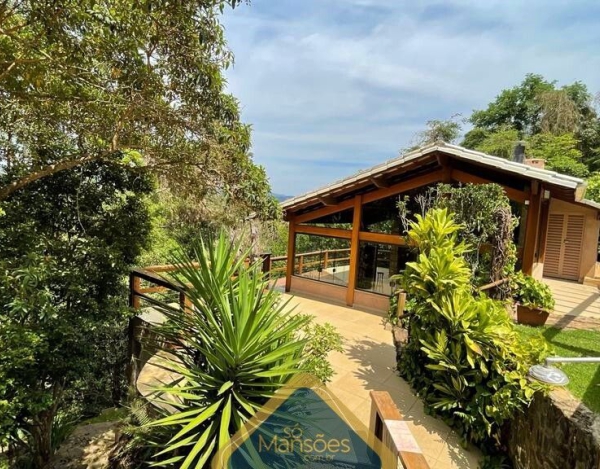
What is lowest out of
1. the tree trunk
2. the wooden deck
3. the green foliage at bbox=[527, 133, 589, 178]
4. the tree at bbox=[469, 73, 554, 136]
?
the tree trunk

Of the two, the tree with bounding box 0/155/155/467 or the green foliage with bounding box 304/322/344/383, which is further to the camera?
the green foliage with bounding box 304/322/344/383

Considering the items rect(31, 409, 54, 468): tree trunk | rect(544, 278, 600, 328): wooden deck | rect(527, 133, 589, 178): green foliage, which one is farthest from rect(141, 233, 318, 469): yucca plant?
rect(527, 133, 589, 178): green foliage

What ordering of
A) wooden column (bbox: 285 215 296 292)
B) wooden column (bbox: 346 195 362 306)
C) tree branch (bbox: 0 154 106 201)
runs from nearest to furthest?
tree branch (bbox: 0 154 106 201), wooden column (bbox: 346 195 362 306), wooden column (bbox: 285 215 296 292)

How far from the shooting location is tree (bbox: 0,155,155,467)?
2.98m

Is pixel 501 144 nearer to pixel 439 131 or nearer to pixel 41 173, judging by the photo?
pixel 439 131

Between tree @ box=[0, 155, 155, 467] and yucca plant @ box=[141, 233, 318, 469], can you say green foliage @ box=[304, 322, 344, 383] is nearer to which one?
yucca plant @ box=[141, 233, 318, 469]

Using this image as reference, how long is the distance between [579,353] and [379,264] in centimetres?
393

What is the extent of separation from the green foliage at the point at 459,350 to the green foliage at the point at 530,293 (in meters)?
2.96

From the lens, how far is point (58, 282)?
349 cm

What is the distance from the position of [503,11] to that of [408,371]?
6.03m

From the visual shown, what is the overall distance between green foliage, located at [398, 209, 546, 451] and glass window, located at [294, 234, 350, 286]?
3908mm

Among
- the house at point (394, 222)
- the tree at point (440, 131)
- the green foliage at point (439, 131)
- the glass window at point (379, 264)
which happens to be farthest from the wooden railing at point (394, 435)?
the tree at point (440, 131)

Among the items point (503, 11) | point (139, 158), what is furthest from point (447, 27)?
point (139, 158)

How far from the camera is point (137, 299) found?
A: 14.9ft
